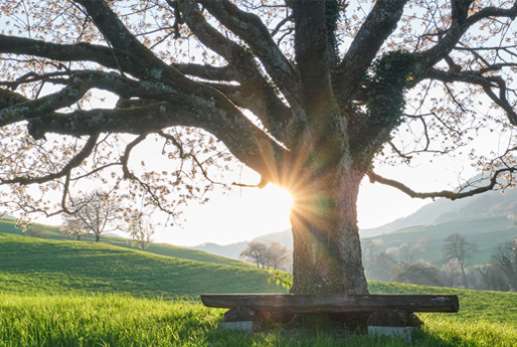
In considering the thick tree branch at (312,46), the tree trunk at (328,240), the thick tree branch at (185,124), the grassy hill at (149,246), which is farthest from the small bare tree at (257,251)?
the thick tree branch at (312,46)

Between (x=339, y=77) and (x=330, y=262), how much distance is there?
4154mm

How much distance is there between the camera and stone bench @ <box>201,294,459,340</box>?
7531 millimetres

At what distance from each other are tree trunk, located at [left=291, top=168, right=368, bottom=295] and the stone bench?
0.68 meters

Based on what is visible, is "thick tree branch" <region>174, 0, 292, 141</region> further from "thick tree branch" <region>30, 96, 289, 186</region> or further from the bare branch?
the bare branch

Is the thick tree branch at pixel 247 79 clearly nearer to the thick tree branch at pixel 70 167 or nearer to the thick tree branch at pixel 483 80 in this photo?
the thick tree branch at pixel 70 167

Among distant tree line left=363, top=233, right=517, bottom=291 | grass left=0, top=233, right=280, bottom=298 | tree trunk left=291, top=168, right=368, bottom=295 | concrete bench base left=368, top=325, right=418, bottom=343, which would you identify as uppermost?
tree trunk left=291, top=168, right=368, bottom=295

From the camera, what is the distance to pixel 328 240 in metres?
9.33

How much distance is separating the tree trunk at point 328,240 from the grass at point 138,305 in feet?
5.04

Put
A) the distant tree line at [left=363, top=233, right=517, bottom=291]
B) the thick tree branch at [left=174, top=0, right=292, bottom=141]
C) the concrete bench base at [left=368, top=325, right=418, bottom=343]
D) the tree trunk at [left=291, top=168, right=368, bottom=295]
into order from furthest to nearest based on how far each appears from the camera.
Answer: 1. the distant tree line at [left=363, top=233, right=517, bottom=291]
2. the thick tree branch at [left=174, top=0, right=292, bottom=141]
3. the tree trunk at [left=291, top=168, right=368, bottom=295]
4. the concrete bench base at [left=368, top=325, right=418, bottom=343]

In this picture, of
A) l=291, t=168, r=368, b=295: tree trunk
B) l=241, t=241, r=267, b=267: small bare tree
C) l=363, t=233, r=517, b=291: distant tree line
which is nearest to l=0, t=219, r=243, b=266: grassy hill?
l=241, t=241, r=267, b=267: small bare tree

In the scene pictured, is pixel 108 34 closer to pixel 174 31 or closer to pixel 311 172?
pixel 174 31

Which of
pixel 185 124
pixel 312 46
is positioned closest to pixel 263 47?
pixel 312 46

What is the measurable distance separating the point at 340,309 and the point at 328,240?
1811mm

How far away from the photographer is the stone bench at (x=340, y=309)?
753cm
